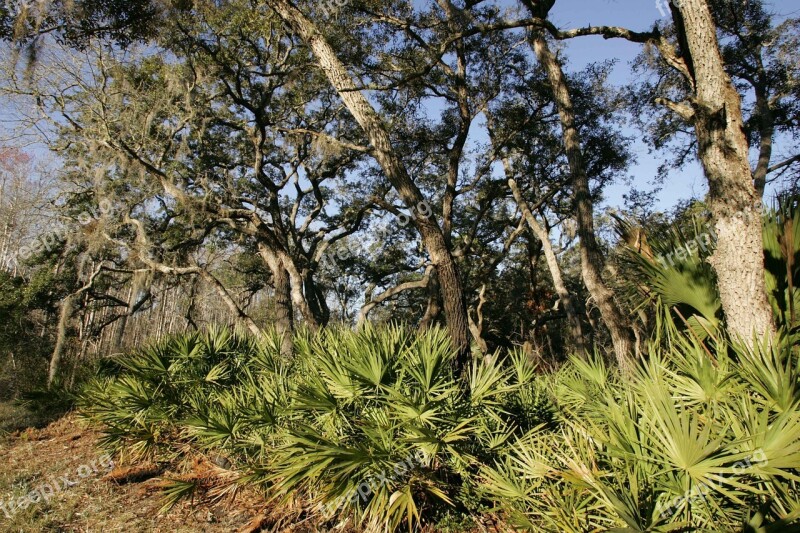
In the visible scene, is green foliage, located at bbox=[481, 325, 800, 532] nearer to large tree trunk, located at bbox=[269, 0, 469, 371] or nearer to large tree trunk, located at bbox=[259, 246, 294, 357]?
large tree trunk, located at bbox=[269, 0, 469, 371]

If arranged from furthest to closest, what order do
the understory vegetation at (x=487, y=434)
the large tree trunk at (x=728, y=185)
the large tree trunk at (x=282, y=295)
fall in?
the large tree trunk at (x=282, y=295), the large tree trunk at (x=728, y=185), the understory vegetation at (x=487, y=434)

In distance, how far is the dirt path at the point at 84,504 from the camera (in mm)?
5148

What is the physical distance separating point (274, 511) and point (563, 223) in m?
16.6

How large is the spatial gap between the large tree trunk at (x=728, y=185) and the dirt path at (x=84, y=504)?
5020mm

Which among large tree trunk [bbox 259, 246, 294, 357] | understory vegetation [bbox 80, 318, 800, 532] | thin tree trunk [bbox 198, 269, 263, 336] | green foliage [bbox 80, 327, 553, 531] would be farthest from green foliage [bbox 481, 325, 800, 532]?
thin tree trunk [bbox 198, 269, 263, 336]

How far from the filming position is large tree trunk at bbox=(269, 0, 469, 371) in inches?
232

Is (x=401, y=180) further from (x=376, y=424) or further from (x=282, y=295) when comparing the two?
(x=282, y=295)

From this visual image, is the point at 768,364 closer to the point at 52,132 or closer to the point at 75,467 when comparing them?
the point at 75,467

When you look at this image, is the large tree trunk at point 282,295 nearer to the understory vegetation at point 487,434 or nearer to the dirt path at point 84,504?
the understory vegetation at point 487,434

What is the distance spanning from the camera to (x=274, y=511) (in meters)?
4.89

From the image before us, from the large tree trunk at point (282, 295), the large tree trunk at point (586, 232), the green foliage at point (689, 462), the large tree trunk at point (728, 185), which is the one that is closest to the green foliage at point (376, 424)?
the green foliage at point (689, 462)

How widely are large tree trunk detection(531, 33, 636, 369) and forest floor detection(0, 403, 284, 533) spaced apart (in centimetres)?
602

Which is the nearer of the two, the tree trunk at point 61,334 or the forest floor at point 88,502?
the forest floor at point 88,502

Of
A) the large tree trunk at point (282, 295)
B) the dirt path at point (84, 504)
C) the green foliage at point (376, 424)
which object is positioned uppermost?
the large tree trunk at point (282, 295)
